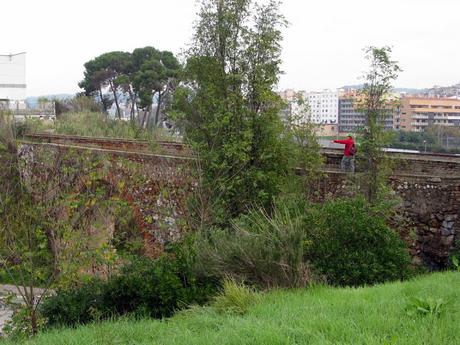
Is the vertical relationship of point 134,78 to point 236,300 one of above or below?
above

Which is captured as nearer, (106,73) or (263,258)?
(263,258)

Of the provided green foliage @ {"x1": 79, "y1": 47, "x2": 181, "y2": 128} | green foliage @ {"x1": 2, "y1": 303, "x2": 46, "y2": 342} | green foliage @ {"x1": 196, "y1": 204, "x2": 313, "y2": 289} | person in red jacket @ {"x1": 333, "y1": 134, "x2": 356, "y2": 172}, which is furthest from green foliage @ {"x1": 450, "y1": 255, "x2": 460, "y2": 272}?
green foliage @ {"x1": 79, "y1": 47, "x2": 181, "y2": 128}

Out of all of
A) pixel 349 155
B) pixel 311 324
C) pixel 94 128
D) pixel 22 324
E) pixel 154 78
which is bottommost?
pixel 22 324

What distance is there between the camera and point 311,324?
4.61m

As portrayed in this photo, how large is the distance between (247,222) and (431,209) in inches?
139

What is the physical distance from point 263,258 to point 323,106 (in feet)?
46.8

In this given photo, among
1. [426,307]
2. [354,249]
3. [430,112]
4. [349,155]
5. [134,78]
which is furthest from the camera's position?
[134,78]

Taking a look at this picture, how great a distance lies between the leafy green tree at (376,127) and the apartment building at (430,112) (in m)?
9.31

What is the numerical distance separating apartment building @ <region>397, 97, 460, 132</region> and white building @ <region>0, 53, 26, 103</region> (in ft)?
107

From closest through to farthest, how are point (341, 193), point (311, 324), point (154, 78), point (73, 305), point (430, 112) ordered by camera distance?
point (311, 324)
point (73, 305)
point (341, 193)
point (430, 112)
point (154, 78)

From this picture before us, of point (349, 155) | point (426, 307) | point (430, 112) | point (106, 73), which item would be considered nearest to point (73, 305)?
point (426, 307)

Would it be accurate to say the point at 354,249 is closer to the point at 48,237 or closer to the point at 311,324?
the point at 311,324

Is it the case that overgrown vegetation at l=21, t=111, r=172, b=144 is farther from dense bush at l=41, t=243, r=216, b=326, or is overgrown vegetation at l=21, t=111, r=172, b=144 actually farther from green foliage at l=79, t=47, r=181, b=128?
dense bush at l=41, t=243, r=216, b=326

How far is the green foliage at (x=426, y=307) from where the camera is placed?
4719 millimetres
